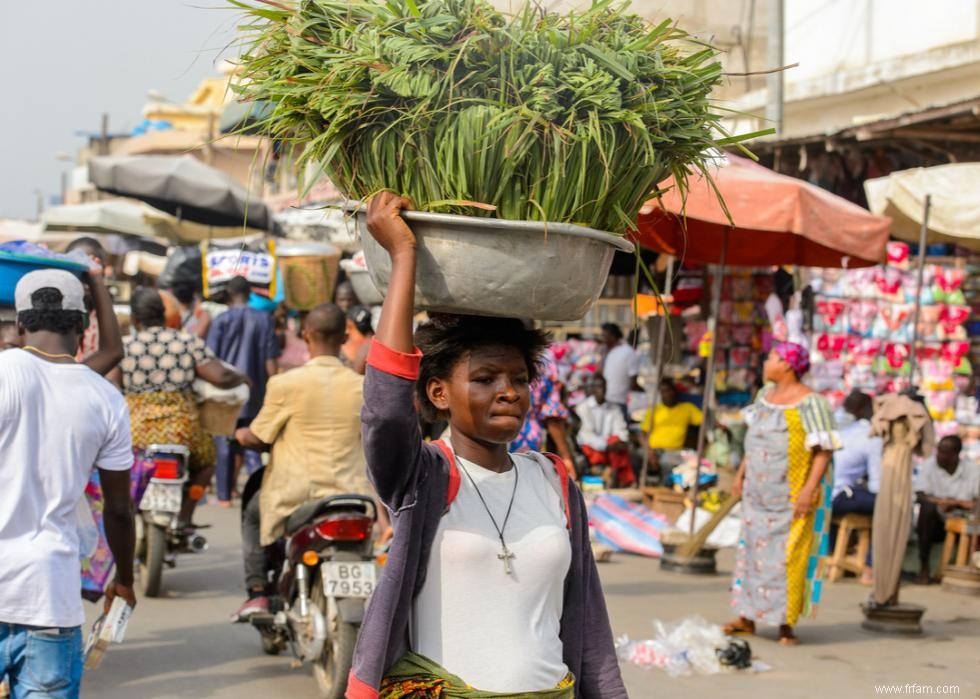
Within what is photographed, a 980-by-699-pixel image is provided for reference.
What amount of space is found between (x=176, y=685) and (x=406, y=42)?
4.86 meters

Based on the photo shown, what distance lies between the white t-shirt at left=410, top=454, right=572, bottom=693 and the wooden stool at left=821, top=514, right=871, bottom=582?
316 inches

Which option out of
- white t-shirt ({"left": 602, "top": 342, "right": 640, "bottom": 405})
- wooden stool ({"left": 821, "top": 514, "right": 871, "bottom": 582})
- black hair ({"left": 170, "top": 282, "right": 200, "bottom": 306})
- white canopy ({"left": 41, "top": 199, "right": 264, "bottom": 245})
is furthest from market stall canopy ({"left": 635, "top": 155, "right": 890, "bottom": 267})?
white canopy ({"left": 41, "top": 199, "right": 264, "bottom": 245})

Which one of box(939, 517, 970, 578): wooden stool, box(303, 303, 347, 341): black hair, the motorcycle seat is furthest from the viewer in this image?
box(939, 517, 970, 578): wooden stool

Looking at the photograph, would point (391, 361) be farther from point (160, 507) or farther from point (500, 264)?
point (160, 507)

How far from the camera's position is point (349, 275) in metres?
16.8

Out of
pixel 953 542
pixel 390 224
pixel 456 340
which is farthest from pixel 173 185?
pixel 390 224

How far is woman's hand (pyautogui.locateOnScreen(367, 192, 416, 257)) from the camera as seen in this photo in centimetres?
270

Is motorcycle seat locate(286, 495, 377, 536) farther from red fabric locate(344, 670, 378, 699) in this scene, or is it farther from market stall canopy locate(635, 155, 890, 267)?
red fabric locate(344, 670, 378, 699)

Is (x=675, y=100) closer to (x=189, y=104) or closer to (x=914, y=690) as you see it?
(x=914, y=690)

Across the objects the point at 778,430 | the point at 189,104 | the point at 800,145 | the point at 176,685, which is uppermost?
the point at 189,104

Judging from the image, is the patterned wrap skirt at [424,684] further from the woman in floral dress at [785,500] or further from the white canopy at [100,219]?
the white canopy at [100,219]

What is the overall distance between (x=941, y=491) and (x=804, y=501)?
341 centimetres

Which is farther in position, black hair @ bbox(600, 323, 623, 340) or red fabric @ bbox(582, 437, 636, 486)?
black hair @ bbox(600, 323, 623, 340)

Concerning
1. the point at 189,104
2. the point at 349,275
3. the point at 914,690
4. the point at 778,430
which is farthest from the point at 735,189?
the point at 189,104
